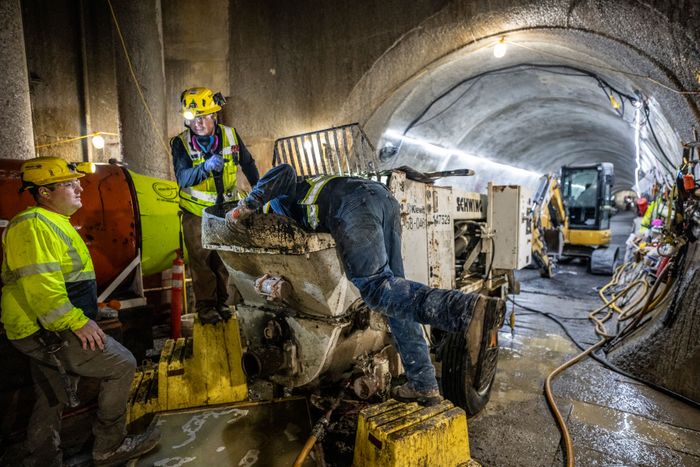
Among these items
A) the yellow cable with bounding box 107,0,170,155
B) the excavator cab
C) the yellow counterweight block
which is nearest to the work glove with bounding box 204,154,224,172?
the yellow counterweight block

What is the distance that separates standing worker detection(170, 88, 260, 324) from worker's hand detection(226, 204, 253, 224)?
104 centimetres

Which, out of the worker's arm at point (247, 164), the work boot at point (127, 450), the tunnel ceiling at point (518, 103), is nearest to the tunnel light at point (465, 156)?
the tunnel ceiling at point (518, 103)

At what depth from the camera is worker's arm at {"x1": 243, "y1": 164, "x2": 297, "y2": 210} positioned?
7.68ft

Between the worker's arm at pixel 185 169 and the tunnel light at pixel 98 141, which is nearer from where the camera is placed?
the worker's arm at pixel 185 169

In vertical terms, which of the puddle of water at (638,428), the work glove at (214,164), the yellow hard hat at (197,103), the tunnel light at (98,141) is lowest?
the puddle of water at (638,428)

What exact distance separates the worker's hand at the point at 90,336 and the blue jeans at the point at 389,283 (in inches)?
69.6

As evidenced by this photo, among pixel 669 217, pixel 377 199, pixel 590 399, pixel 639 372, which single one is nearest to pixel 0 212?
pixel 377 199

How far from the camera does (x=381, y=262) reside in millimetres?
2311

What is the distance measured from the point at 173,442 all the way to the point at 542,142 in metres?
16.9

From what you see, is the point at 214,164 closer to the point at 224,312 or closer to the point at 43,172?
the point at 43,172

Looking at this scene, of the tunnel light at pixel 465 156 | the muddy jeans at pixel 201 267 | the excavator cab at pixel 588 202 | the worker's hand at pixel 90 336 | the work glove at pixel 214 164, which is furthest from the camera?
the excavator cab at pixel 588 202

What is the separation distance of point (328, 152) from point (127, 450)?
234 inches

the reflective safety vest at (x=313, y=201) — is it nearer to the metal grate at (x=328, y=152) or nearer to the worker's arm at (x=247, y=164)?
the worker's arm at (x=247, y=164)

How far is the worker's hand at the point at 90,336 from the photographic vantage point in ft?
8.12
